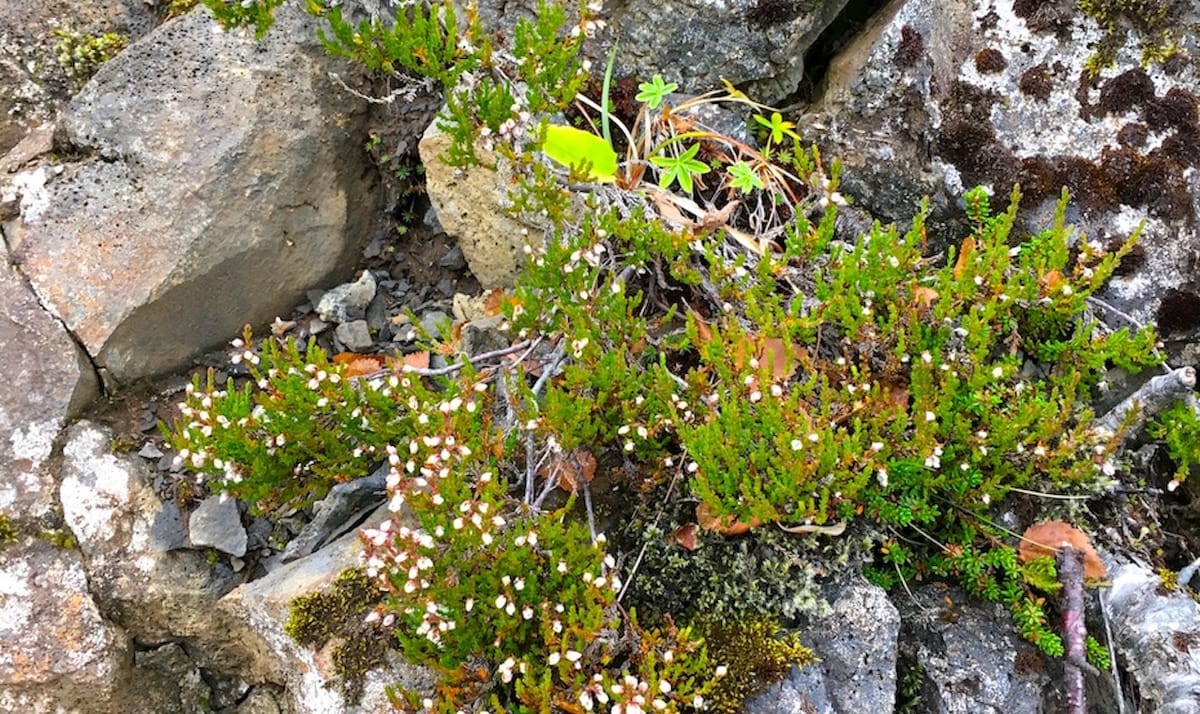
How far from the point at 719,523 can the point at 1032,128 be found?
2.47m

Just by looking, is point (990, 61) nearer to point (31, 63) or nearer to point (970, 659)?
point (970, 659)

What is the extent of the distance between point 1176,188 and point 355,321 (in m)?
3.97

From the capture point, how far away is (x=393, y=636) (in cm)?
349

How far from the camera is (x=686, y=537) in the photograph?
3.54m

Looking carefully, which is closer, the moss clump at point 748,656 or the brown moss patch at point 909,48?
the moss clump at point 748,656

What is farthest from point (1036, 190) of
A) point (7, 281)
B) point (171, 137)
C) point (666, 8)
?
point (7, 281)

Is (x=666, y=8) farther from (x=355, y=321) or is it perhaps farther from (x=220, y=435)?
(x=220, y=435)

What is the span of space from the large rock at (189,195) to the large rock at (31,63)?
0.59m

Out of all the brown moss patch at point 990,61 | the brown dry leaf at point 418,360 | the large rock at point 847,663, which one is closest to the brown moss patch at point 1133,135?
the brown moss patch at point 990,61

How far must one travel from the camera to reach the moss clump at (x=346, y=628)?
3.46 meters

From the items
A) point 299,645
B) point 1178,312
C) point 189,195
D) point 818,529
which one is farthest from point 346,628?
point 1178,312

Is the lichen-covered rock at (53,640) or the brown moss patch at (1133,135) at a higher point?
the brown moss patch at (1133,135)

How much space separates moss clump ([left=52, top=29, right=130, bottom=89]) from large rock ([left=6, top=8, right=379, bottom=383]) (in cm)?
51

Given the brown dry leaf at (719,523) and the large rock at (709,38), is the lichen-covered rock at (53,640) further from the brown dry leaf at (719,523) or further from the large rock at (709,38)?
the large rock at (709,38)
